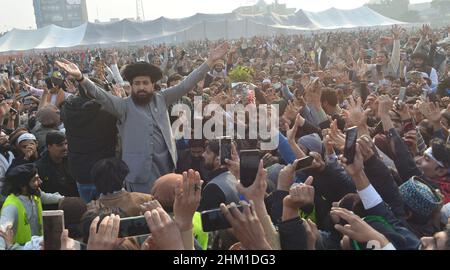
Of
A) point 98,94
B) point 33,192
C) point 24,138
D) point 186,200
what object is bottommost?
point 33,192

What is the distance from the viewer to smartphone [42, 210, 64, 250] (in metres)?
1.58

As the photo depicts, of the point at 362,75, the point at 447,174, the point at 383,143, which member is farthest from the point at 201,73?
the point at 362,75

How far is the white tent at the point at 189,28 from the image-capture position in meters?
29.8

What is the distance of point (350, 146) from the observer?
2.33m

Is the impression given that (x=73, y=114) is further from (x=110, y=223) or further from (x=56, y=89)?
(x=56, y=89)

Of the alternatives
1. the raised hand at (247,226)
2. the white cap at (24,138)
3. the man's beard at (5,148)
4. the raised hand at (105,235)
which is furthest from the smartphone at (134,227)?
the man's beard at (5,148)

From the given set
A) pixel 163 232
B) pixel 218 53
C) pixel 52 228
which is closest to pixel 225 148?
pixel 163 232

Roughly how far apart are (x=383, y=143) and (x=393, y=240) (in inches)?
80.3

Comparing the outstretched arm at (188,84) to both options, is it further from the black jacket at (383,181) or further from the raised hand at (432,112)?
the black jacket at (383,181)

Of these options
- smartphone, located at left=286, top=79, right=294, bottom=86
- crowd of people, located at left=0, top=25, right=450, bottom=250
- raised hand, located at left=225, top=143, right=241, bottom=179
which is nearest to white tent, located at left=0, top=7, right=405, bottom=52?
smartphone, located at left=286, top=79, right=294, bottom=86

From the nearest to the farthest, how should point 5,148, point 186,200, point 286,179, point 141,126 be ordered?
point 186,200, point 286,179, point 141,126, point 5,148

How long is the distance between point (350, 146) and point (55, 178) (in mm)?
2693

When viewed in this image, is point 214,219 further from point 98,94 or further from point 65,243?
point 98,94

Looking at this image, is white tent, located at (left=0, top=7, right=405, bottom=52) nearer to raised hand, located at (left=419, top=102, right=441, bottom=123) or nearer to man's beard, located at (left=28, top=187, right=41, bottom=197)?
raised hand, located at (left=419, top=102, right=441, bottom=123)
